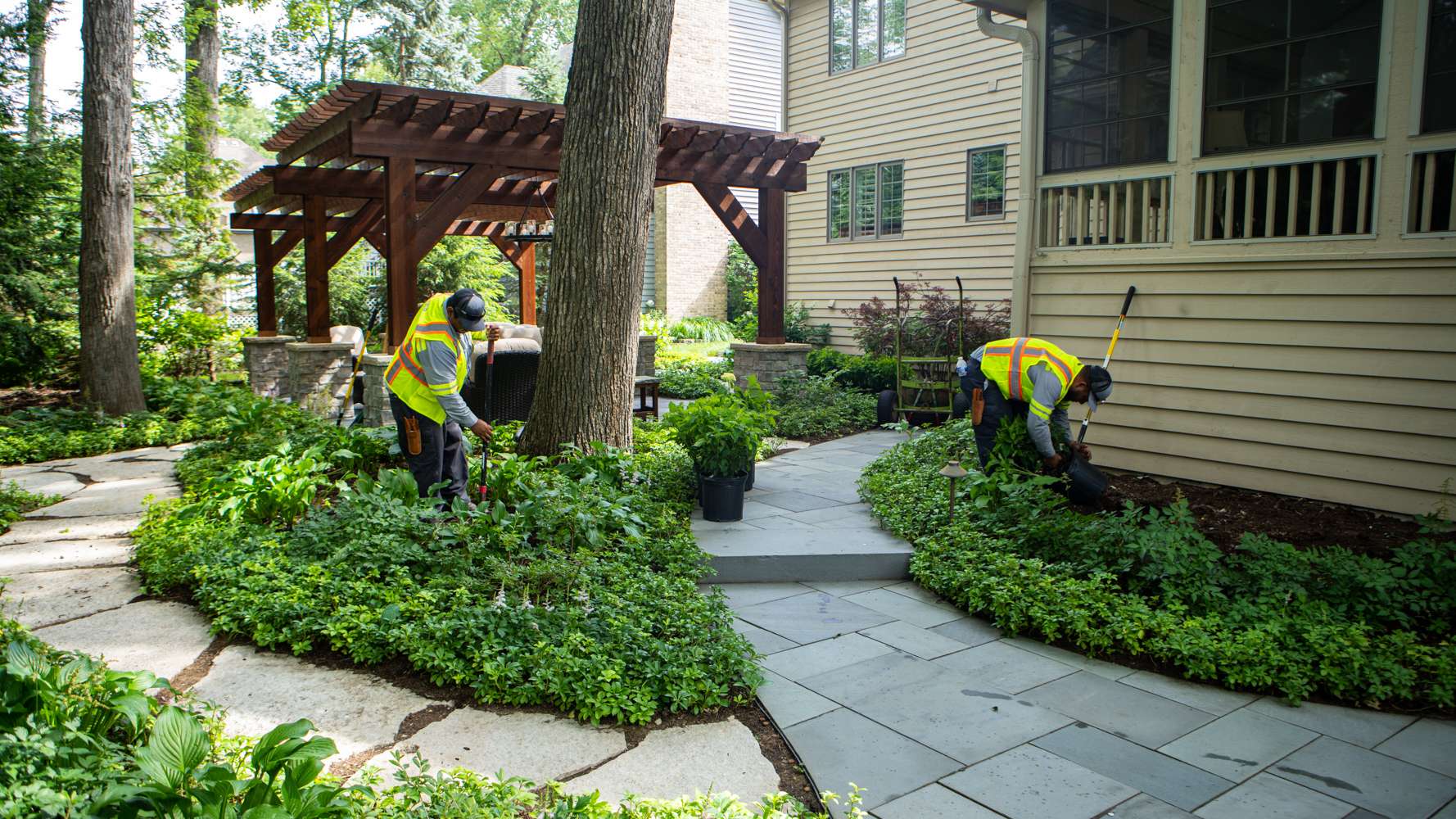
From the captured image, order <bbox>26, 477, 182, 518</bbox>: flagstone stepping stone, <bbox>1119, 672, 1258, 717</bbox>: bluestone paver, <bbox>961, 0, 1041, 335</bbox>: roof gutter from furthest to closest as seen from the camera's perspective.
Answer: <bbox>961, 0, 1041, 335</bbox>: roof gutter → <bbox>26, 477, 182, 518</bbox>: flagstone stepping stone → <bbox>1119, 672, 1258, 717</bbox>: bluestone paver

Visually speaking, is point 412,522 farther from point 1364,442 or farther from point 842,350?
point 842,350

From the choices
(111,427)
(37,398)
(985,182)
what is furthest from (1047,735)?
(37,398)

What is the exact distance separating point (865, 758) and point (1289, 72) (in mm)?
6022

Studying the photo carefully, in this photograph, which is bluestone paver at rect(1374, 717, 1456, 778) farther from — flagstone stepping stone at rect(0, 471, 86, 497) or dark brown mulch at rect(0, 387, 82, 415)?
dark brown mulch at rect(0, 387, 82, 415)

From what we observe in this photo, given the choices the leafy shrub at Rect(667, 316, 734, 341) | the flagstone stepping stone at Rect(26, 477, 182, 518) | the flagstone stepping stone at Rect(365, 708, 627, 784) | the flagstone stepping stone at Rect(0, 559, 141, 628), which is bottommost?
the flagstone stepping stone at Rect(365, 708, 627, 784)

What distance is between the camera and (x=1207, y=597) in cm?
466

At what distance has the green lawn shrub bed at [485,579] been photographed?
149 inches

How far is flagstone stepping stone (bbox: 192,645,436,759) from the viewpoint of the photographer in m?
3.43

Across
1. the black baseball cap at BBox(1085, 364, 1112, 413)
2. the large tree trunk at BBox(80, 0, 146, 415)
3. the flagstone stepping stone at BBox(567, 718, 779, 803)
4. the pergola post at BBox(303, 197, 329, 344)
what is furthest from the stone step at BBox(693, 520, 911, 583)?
the large tree trunk at BBox(80, 0, 146, 415)

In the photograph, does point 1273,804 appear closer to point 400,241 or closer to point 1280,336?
point 1280,336

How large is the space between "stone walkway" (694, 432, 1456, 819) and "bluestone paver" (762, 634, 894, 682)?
0.01 m

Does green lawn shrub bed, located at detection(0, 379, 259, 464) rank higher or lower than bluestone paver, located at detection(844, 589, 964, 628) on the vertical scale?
higher

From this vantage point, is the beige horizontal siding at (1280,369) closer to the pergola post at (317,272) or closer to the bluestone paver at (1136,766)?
the bluestone paver at (1136,766)

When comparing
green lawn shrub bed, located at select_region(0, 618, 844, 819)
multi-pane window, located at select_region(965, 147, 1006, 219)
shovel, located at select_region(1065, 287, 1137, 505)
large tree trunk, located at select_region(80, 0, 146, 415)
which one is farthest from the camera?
multi-pane window, located at select_region(965, 147, 1006, 219)
